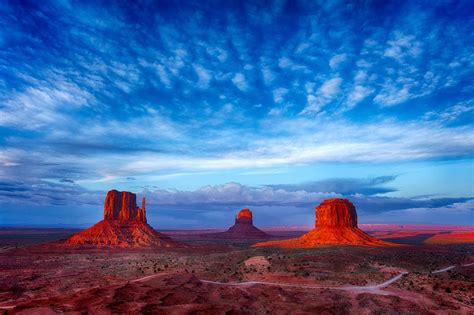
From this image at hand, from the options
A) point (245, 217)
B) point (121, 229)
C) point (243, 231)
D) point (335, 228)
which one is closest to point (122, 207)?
point (121, 229)

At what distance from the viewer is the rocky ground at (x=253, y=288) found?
2695cm

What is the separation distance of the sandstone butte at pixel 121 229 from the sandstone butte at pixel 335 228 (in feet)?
135

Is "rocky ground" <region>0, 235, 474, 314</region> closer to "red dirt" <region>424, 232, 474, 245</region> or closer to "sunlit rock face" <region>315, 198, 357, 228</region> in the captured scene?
"sunlit rock face" <region>315, 198, 357, 228</region>

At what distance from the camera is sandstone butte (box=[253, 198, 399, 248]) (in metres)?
86.9

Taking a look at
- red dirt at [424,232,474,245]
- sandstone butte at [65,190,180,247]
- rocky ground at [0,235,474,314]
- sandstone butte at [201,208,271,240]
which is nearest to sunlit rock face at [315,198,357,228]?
rocky ground at [0,235,474,314]

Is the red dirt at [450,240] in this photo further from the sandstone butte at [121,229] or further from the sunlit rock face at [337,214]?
the sandstone butte at [121,229]

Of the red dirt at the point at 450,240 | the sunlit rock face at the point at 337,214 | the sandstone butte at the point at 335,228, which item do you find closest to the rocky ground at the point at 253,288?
the sandstone butte at the point at 335,228

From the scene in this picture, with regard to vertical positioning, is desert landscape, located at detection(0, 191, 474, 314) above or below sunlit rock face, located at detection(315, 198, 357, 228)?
below

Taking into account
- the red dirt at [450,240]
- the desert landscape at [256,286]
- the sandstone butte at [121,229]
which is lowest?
the red dirt at [450,240]

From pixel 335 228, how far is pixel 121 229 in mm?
70266

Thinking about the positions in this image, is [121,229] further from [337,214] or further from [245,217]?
[245,217]

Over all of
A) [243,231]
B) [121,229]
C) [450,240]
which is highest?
[121,229]

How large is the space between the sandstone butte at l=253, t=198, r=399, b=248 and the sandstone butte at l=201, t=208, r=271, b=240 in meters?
70.3

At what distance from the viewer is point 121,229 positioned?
347 feet
